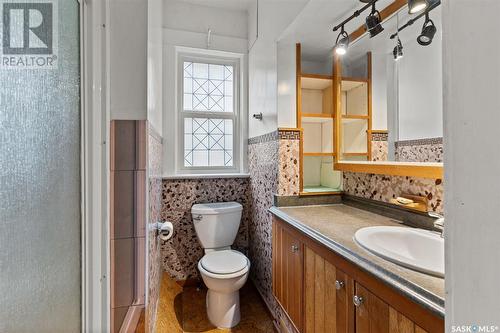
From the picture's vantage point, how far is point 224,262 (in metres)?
1.82

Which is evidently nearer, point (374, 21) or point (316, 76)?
point (374, 21)

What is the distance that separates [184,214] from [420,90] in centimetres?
203

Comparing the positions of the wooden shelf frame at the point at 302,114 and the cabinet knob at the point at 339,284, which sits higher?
the wooden shelf frame at the point at 302,114

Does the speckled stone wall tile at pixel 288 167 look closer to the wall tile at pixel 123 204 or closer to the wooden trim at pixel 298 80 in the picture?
the wooden trim at pixel 298 80

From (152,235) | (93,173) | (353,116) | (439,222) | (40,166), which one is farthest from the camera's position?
(353,116)

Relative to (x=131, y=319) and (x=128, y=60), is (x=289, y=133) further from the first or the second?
(x=131, y=319)

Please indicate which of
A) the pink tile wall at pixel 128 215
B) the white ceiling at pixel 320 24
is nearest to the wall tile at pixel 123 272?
→ the pink tile wall at pixel 128 215

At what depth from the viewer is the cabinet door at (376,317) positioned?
0.73 metres

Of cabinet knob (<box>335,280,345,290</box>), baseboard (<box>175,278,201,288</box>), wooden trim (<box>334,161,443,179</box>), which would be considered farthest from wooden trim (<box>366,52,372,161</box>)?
baseboard (<box>175,278,201,288</box>)

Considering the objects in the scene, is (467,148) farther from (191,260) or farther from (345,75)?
(191,260)

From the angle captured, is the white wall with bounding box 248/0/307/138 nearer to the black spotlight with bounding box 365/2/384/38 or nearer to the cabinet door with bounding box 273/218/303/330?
the black spotlight with bounding box 365/2/384/38

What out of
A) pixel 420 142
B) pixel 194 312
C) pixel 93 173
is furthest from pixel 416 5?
pixel 194 312

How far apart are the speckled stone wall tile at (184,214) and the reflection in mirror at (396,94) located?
4.05 ft

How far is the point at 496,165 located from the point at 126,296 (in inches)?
54.8
